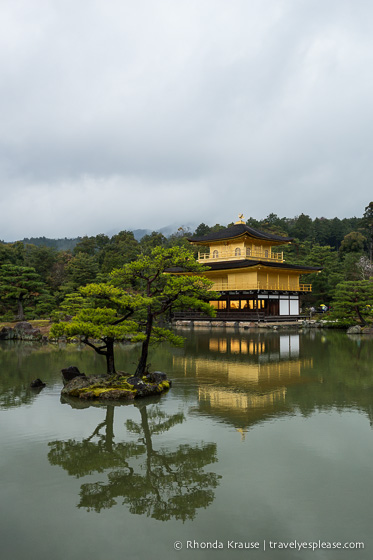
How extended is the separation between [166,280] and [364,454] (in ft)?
25.8

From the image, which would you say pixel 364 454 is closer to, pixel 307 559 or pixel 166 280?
pixel 307 559

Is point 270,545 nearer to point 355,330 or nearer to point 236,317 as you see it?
point 355,330

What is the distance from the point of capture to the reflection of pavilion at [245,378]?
10.3 metres

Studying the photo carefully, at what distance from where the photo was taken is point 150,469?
7000 millimetres

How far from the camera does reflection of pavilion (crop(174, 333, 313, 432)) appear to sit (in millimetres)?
10322

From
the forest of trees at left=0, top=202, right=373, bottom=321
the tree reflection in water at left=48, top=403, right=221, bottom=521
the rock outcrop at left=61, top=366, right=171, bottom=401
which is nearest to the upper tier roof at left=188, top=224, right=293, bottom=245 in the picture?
the forest of trees at left=0, top=202, right=373, bottom=321

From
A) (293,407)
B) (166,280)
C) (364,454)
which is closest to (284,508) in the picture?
(364,454)

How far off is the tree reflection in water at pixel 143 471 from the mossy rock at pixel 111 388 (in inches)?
96.2

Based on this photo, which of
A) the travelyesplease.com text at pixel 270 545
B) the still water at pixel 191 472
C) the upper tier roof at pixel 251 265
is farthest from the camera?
the upper tier roof at pixel 251 265

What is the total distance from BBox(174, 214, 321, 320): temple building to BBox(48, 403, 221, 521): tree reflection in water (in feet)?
102

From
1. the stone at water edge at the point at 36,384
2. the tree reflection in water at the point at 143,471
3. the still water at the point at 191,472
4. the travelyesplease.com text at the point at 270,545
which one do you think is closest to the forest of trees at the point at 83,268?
the stone at water edge at the point at 36,384

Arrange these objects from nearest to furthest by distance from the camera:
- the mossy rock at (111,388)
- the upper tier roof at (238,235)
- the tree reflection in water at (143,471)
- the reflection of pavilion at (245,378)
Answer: the tree reflection in water at (143,471), the reflection of pavilion at (245,378), the mossy rock at (111,388), the upper tier roof at (238,235)

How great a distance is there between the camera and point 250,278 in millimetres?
41312

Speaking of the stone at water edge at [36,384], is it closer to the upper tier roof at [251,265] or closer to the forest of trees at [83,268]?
the forest of trees at [83,268]
